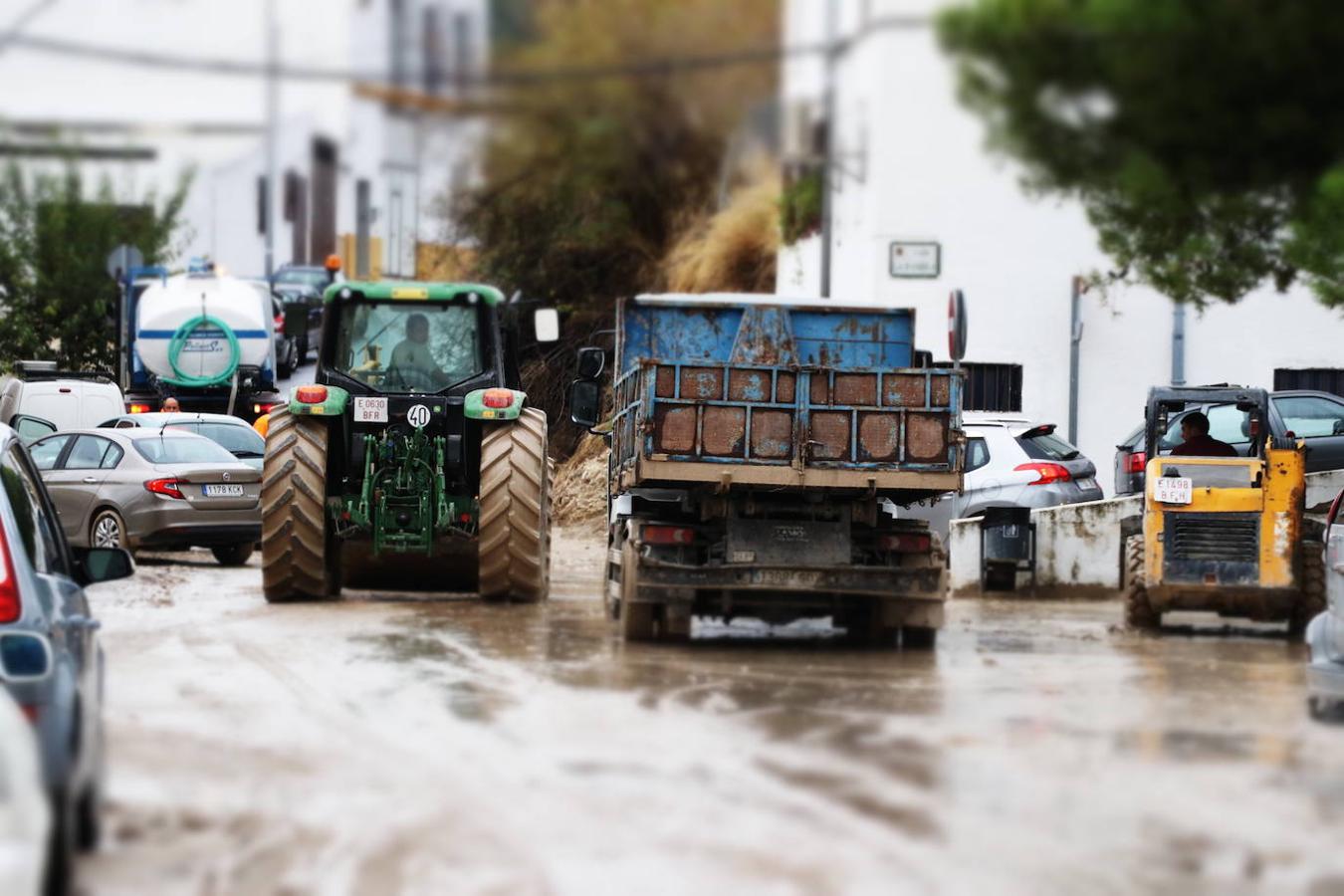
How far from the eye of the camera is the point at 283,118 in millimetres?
29562

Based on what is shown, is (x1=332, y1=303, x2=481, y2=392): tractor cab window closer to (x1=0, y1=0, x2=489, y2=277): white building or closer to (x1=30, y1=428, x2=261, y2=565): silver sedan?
(x1=0, y1=0, x2=489, y2=277): white building

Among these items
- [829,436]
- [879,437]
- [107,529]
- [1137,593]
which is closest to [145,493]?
[107,529]

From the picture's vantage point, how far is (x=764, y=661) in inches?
553

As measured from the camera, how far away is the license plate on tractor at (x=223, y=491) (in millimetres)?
21578

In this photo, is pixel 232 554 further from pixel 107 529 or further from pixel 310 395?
pixel 310 395

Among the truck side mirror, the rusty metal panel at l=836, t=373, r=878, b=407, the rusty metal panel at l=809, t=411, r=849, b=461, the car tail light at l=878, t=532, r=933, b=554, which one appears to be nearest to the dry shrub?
the truck side mirror

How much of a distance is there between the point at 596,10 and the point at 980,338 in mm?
15045

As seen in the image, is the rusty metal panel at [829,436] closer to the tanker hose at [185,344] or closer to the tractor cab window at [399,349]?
the tractor cab window at [399,349]

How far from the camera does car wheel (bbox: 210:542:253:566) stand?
73.6ft

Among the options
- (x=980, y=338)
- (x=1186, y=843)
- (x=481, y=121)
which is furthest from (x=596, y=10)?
(x=980, y=338)

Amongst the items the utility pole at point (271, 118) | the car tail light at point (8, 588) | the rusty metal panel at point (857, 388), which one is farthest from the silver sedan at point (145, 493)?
the car tail light at point (8, 588)

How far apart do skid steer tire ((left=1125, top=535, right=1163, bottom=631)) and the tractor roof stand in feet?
17.0

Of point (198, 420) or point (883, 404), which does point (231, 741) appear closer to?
point (883, 404)

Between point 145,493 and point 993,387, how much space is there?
11.2m
